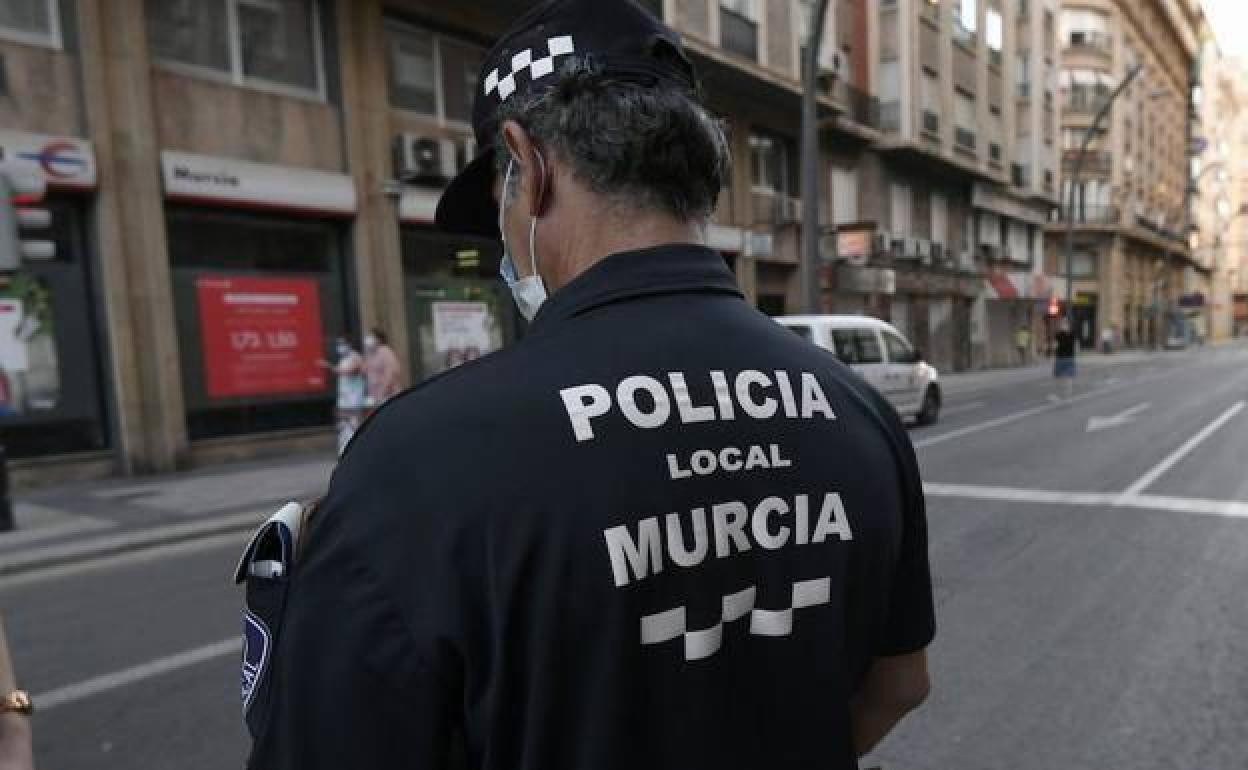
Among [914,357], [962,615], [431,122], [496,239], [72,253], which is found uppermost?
[431,122]

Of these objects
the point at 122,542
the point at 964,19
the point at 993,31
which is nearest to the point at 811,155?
the point at 122,542

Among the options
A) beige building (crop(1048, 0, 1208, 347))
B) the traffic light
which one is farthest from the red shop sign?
beige building (crop(1048, 0, 1208, 347))

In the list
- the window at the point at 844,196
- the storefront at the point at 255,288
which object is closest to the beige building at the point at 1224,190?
the window at the point at 844,196

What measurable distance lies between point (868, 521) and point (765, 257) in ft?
65.1

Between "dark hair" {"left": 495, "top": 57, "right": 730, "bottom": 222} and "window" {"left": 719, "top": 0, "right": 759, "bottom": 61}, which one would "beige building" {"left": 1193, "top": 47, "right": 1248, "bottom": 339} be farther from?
"dark hair" {"left": 495, "top": 57, "right": 730, "bottom": 222}

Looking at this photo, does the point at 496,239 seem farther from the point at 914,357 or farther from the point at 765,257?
the point at 765,257

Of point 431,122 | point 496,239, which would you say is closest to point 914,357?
point 431,122

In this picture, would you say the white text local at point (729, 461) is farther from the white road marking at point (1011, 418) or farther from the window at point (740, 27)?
the window at point (740, 27)

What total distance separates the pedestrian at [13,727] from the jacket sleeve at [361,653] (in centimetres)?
96

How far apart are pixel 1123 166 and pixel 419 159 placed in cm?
5023

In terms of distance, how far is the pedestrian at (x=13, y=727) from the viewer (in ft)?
4.73

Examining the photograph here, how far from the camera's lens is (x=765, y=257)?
20.4 metres

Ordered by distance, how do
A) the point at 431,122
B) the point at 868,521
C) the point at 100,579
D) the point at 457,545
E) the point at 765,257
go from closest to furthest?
1. the point at 457,545
2. the point at 868,521
3. the point at 100,579
4. the point at 431,122
5. the point at 765,257

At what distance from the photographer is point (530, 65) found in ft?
3.49
